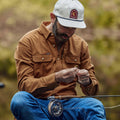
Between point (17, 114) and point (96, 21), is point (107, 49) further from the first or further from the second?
point (17, 114)

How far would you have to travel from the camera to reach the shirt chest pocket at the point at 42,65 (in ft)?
10.7

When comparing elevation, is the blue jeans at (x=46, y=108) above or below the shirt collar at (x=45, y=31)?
below

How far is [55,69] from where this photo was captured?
332 centimetres

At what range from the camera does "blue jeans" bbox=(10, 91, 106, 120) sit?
2932 millimetres

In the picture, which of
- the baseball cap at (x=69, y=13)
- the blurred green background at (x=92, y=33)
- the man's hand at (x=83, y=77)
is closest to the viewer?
the man's hand at (x=83, y=77)

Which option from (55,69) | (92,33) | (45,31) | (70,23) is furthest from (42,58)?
(92,33)

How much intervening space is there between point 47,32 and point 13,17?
453 cm

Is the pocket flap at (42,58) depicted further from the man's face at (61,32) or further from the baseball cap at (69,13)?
the baseball cap at (69,13)

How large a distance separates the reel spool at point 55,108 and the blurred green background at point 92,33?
3866mm

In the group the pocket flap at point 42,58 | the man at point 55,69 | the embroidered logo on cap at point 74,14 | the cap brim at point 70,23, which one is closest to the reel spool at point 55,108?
the man at point 55,69

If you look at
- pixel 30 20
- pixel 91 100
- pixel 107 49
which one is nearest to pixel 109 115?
pixel 107 49

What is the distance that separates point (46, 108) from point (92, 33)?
4.91 meters

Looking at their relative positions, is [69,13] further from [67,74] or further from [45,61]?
[67,74]

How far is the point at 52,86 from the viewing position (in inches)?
120
